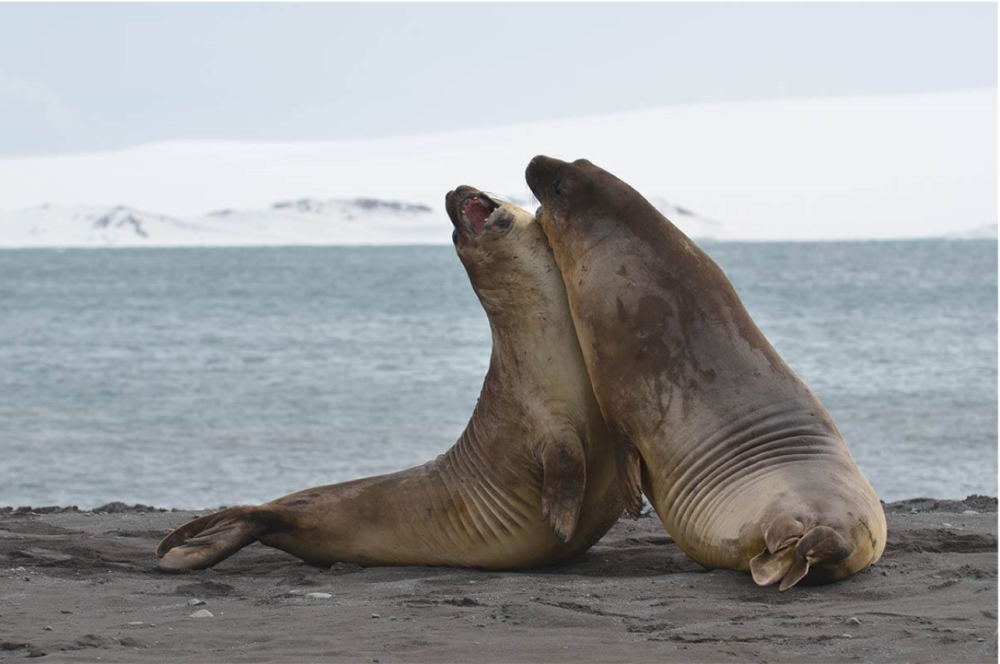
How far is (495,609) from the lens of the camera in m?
5.28

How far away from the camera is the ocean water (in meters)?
13.1

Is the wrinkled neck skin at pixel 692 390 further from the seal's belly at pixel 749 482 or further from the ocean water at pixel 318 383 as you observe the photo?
the ocean water at pixel 318 383

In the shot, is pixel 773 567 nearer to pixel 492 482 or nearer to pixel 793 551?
pixel 793 551

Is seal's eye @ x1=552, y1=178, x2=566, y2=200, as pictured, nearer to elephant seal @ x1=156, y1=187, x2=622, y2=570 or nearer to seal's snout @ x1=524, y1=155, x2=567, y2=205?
seal's snout @ x1=524, y1=155, x2=567, y2=205

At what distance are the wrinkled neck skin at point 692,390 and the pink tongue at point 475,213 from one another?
0.52 m

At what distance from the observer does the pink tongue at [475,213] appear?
6.97m

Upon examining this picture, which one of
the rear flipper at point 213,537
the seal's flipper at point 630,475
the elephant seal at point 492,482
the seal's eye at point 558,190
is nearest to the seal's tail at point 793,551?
the seal's flipper at point 630,475

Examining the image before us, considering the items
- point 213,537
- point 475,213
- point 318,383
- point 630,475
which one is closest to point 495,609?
point 630,475

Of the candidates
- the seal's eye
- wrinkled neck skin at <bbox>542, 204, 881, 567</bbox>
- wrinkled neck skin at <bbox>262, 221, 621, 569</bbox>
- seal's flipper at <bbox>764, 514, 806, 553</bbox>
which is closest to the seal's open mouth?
wrinkled neck skin at <bbox>262, 221, 621, 569</bbox>

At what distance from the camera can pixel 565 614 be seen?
16.8 ft

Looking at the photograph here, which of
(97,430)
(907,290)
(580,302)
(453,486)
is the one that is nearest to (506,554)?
(453,486)

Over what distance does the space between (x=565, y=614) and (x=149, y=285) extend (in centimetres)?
5643

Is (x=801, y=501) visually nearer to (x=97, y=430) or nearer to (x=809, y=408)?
(x=809, y=408)

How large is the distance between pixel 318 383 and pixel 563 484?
15625 millimetres
